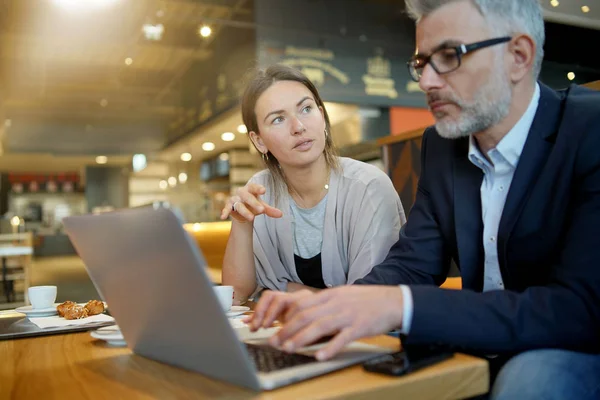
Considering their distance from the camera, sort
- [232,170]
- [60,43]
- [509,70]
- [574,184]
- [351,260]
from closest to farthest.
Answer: [574,184]
[509,70]
[351,260]
[60,43]
[232,170]

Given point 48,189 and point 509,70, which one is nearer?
point 509,70

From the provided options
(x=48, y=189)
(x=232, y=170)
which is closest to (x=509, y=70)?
(x=232, y=170)

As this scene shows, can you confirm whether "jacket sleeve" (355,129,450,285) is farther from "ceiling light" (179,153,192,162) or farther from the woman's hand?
"ceiling light" (179,153,192,162)

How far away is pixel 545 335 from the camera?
35.5 inches

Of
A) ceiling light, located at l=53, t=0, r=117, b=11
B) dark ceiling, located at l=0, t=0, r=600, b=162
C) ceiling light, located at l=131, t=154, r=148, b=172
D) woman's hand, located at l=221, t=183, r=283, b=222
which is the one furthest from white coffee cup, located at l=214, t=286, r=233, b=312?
ceiling light, located at l=131, t=154, r=148, b=172

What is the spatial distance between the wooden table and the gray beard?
1.62 feet

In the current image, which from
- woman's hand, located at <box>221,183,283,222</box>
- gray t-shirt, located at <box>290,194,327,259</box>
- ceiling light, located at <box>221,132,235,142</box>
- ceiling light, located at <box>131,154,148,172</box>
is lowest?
gray t-shirt, located at <box>290,194,327,259</box>

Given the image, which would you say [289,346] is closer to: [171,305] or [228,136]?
[171,305]

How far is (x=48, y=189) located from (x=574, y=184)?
18.5 meters

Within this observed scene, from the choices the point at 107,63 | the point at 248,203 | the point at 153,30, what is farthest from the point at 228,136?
the point at 248,203

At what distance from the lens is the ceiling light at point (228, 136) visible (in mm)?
8756

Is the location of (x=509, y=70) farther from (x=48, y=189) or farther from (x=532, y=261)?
(x=48, y=189)

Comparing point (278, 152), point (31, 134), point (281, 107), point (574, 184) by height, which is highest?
point (31, 134)

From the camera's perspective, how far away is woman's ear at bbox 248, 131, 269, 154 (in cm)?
212
